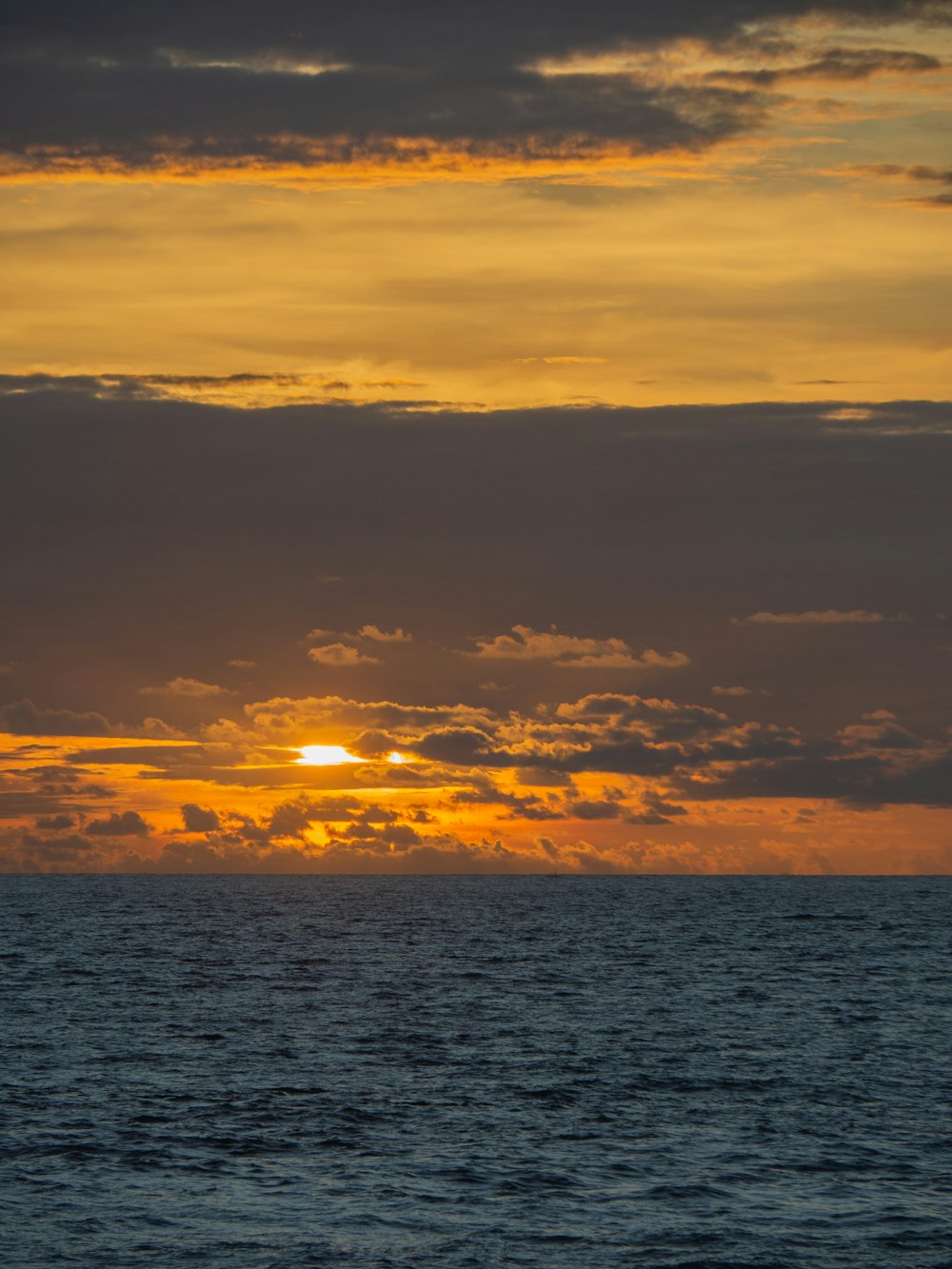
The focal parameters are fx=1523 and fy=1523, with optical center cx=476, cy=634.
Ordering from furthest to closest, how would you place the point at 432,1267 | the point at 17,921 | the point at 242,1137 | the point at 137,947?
the point at 17,921
the point at 137,947
the point at 242,1137
the point at 432,1267

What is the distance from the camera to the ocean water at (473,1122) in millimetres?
38375

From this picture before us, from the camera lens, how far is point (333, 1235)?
38344mm

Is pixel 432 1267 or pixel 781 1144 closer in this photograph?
pixel 432 1267

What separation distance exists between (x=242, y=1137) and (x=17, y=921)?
159 metres

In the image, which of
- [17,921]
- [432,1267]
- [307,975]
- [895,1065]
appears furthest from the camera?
[17,921]

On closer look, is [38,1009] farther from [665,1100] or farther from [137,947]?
[137,947]

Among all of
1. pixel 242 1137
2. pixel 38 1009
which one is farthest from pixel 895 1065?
pixel 38 1009

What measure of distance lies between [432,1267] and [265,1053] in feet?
109

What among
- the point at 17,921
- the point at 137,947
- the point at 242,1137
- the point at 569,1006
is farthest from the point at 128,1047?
the point at 17,921

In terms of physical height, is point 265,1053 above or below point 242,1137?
above

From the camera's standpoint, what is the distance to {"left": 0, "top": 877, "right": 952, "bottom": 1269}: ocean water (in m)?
38.4

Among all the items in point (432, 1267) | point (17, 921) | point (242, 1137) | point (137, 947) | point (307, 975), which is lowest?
point (432, 1267)

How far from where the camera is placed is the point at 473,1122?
52.5 meters

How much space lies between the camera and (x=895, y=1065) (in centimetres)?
6688
